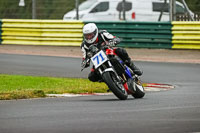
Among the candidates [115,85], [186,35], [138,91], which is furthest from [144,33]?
[115,85]

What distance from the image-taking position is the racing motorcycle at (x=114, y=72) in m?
10.7

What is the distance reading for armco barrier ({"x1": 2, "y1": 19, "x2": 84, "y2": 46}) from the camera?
80.6 ft

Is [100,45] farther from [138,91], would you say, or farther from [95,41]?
[138,91]

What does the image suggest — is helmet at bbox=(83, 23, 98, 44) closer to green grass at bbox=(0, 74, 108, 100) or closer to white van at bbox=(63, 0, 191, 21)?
green grass at bbox=(0, 74, 108, 100)

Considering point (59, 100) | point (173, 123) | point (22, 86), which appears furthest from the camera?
point (22, 86)

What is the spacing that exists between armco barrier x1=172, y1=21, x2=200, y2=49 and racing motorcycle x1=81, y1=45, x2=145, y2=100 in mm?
11062

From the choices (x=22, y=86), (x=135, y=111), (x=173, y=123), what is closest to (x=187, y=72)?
(x=22, y=86)

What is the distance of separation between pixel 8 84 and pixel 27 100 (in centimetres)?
297

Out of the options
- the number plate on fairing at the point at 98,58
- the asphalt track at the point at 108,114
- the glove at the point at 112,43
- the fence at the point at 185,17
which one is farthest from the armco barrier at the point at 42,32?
the number plate on fairing at the point at 98,58

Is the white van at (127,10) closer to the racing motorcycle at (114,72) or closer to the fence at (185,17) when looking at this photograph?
the fence at (185,17)

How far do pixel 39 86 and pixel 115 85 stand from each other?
3.29 metres

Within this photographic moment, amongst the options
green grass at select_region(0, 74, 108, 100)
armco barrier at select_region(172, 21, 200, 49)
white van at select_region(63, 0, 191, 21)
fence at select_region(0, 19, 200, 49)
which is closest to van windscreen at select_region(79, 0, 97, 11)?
white van at select_region(63, 0, 191, 21)

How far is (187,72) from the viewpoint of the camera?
17156 mm

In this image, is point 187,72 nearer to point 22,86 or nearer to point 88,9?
point 22,86
